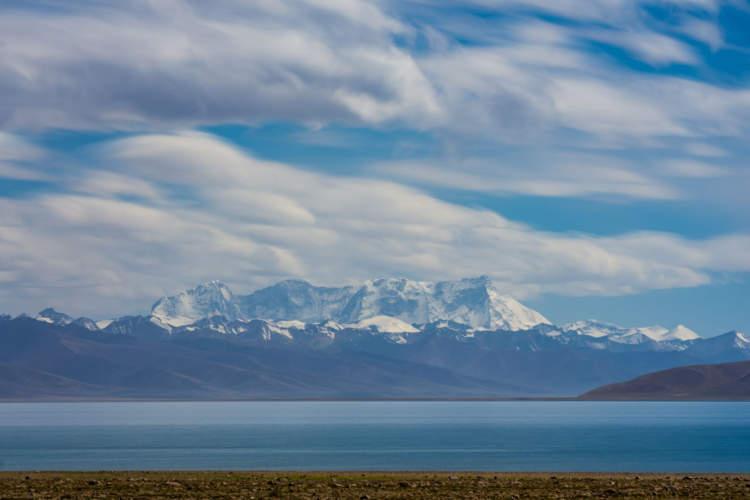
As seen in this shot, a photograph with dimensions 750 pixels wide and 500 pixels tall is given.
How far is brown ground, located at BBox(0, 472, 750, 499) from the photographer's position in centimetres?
5291

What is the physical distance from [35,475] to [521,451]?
175 feet

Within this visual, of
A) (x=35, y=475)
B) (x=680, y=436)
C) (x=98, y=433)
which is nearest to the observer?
(x=35, y=475)

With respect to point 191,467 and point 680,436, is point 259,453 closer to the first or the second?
point 191,467

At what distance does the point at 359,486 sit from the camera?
5838 centimetres

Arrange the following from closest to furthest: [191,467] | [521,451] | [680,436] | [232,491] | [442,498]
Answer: [442,498] < [232,491] < [191,467] < [521,451] < [680,436]

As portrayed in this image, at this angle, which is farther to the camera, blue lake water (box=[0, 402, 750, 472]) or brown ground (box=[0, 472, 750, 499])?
blue lake water (box=[0, 402, 750, 472])

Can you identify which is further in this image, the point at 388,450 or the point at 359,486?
the point at 388,450

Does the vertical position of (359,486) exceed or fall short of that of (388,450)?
it falls short

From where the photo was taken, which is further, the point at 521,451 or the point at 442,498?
the point at 521,451

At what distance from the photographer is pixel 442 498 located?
167 feet

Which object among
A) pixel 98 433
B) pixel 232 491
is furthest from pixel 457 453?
pixel 98 433

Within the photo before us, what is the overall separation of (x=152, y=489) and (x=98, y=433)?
109m

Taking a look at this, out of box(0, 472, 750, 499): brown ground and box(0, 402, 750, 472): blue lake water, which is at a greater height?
box(0, 402, 750, 472): blue lake water

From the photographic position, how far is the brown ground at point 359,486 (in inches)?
2083
